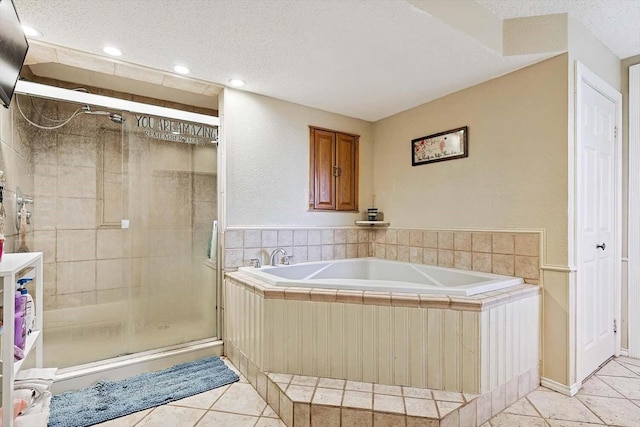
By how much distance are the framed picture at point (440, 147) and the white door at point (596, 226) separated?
2.60ft

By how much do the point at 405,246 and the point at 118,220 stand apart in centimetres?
253

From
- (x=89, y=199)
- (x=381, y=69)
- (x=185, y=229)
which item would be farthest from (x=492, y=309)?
(x=89, y=199)

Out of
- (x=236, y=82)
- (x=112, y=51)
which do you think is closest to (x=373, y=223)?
(x=236, y=82)

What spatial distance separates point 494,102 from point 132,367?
3356 millimetres

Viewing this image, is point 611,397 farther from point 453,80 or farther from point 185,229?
point 185,229

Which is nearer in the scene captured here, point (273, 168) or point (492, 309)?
point (492, 309)

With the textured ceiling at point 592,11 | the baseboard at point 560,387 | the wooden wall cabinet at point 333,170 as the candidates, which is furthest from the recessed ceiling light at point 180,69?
the baseboard at point 560,387

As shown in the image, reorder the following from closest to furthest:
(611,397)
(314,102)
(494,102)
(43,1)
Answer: (43,1) → (611,397) → (494,102) → (314,102)

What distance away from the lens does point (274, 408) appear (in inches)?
71.3

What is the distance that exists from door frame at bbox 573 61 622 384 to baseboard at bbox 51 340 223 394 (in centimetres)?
261

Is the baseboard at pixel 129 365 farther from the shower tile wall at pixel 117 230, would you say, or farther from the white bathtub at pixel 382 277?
the white bathtub at pixel 382 277

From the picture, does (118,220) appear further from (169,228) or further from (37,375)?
(37,375)

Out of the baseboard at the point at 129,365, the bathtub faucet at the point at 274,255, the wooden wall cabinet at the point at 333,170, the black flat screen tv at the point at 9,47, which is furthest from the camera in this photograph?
the wooden wall cabinet at the point at 333,170

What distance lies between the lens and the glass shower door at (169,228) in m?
2.38
